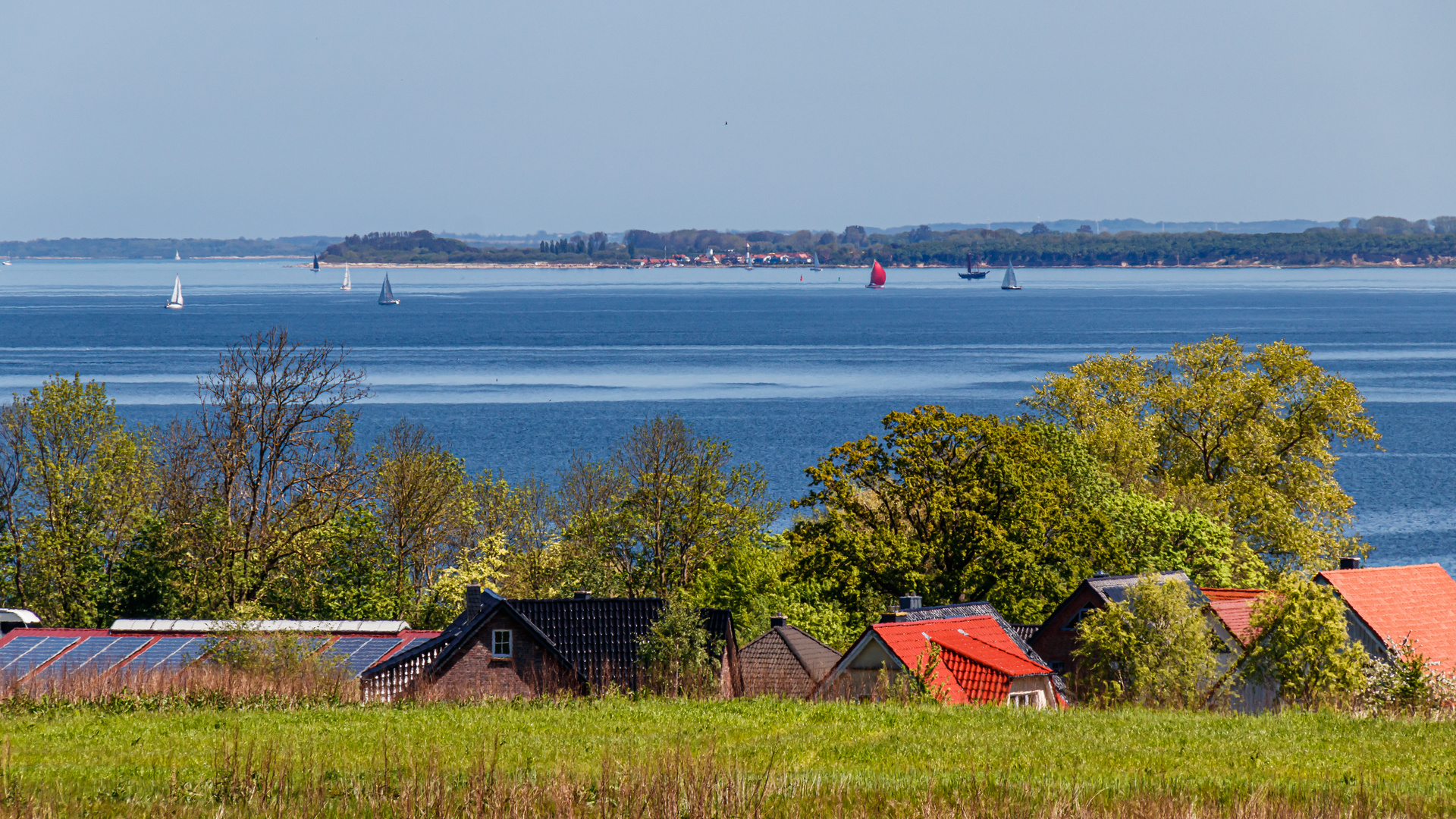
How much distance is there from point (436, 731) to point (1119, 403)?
43.3 m

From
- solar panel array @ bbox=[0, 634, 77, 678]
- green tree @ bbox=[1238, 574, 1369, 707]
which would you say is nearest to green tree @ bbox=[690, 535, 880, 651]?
green tree @ bbox=[1238, 574, 1369, 707]

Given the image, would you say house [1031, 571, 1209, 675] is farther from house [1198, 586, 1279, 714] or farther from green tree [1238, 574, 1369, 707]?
green tree [1238, 574, 1369, 707]

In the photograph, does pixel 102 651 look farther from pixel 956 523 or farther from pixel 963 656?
pixel 956 523

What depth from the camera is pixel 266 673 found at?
20.5 m

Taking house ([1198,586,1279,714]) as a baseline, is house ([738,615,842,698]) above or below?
below

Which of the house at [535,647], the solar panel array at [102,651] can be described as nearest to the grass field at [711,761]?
the house at [535,647]

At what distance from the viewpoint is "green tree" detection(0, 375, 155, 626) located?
41.7 m

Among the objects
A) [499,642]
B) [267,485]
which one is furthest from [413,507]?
[499,642]

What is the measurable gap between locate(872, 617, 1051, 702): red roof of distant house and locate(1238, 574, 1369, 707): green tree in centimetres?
460

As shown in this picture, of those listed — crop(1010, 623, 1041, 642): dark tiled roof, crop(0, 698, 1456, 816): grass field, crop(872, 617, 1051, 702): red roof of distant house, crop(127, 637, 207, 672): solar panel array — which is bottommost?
crop(1010, 623, 1041, 642): dark tiled roof

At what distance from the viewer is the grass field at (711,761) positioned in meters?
→ 9.97

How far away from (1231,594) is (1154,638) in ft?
27.3

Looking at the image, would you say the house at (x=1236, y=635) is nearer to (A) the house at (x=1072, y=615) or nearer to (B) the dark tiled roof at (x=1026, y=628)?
(A) the house at (x=1072, y=615)

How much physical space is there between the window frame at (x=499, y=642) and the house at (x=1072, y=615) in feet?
45.5
